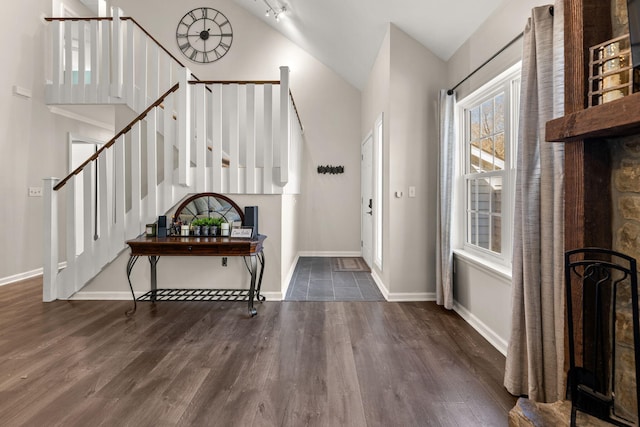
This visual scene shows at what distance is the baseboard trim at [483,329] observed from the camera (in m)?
2.58

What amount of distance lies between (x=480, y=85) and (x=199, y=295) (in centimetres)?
323

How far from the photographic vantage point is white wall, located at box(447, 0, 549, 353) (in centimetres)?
250

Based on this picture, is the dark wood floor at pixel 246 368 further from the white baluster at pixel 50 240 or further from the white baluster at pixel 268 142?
the white baluster at pixel 268 142

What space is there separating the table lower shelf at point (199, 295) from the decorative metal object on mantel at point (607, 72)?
317 cm

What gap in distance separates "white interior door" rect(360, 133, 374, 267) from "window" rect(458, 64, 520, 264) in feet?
6.42

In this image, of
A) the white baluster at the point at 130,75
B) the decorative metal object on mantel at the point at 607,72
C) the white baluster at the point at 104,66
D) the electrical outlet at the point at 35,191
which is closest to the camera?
the decorative metal object on mantel at the point at 607,72

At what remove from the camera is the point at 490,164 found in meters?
3.05

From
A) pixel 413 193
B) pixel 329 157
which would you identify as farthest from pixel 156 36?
pixel 413 193

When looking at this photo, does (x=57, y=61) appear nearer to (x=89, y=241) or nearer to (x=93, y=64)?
(x=93, y=64)

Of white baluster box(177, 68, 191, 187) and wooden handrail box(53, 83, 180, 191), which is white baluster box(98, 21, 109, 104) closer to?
wooden handrail box(53, 83, 180, 191)

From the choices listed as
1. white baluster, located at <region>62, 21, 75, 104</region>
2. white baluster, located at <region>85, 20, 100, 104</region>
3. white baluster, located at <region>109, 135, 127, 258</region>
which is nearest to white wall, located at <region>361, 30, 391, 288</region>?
white baluster, located at <region>109, 135, 127, 258</region>

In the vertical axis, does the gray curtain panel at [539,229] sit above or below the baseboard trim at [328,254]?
above

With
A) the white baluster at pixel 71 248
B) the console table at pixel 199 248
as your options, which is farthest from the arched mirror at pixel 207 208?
the white baluster at pixel 71 248

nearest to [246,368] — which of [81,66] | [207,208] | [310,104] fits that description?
[207,208]
